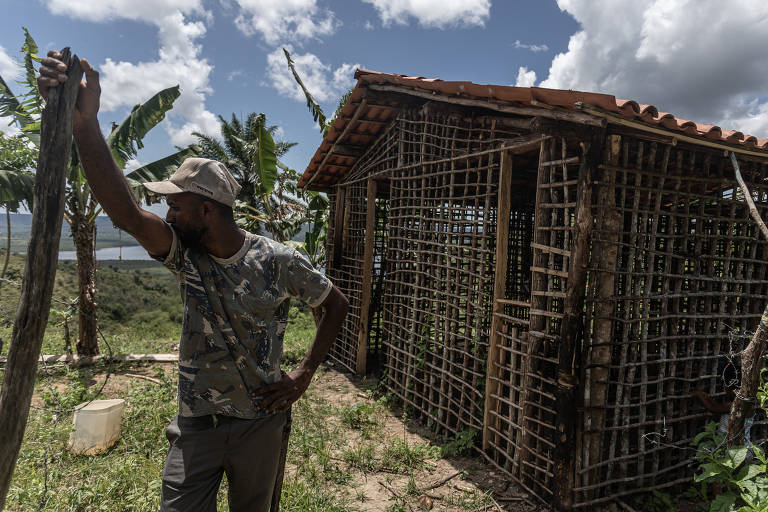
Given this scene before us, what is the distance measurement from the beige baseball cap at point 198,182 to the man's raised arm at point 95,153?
0.21 metres

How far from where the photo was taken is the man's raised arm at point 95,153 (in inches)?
58.2

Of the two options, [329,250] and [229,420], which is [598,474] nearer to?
[229,420]

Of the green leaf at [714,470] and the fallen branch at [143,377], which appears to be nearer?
the green leaf at [714,470]

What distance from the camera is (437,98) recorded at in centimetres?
486

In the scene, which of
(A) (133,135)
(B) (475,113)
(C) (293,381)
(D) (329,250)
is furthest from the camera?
(D) (329,250)

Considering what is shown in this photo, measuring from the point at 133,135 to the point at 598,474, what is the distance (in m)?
7.85

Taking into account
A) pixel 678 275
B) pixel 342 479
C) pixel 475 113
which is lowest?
pixel 342 479

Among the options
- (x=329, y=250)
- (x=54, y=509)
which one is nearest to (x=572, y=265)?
(x=54, y=509)

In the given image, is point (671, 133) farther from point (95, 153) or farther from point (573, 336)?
point (95, 153)

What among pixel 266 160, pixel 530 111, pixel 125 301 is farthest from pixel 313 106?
pixel 125 301

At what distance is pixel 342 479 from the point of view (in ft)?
13.0

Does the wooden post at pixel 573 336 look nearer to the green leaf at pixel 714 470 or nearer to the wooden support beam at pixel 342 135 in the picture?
the green leaf at pixel 714 470

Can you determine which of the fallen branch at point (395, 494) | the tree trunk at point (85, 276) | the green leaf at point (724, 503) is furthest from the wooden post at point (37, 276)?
the tree trunk at point (85, 276)

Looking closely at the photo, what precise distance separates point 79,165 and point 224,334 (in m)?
6.92
